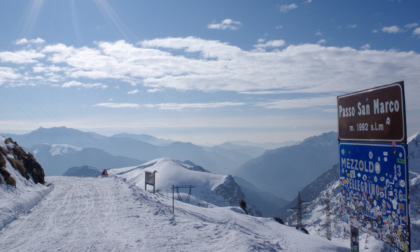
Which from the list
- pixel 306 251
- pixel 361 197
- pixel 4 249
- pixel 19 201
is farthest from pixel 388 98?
pixel 19 201

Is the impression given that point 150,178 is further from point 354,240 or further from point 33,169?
point 354,240

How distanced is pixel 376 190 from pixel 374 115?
1.73 m

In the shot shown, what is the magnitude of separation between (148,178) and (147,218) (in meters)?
12.8

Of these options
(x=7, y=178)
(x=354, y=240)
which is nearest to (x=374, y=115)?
(x=354, y=240)

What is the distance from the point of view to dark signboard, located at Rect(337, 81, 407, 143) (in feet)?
19.5

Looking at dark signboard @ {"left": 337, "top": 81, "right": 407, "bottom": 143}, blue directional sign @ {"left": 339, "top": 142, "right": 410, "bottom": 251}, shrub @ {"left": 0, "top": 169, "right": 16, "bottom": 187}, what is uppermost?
dark signboard @ {"left": 337, "top": 81, "right": 407, "bottom": 143}

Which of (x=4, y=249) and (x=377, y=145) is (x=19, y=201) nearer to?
(x=4, y=249)

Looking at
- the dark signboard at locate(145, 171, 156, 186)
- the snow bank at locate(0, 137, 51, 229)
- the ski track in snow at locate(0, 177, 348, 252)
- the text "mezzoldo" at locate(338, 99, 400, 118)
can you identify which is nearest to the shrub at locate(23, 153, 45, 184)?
the snow bank at locate(0, 137, 51, 229)

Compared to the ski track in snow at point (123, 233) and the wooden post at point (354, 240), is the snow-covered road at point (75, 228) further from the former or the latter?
the wooden post at point (354, 240)

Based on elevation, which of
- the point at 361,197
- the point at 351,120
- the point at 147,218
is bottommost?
the point at 147,218

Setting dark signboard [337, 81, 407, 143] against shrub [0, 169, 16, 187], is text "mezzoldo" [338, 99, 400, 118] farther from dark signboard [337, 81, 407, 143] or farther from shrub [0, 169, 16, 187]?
shrub [0, 169, 16, 187]

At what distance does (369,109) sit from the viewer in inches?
270

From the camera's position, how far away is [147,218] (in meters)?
15.9

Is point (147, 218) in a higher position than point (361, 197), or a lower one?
lower
